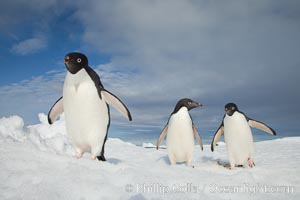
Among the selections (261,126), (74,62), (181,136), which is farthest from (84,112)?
(261,126)

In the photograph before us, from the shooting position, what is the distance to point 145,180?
2631mm

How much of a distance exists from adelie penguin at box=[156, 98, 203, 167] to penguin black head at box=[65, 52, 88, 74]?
7.58ft

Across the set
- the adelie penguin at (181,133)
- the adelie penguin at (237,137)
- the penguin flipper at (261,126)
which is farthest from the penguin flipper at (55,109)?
the penguin flipper at (261,126)

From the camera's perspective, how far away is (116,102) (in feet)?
15.7

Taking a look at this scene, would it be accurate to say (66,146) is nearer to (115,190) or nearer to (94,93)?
(94,93)

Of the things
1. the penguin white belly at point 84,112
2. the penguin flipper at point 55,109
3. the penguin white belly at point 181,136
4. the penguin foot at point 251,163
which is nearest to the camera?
the penguin white belly at point 84,112

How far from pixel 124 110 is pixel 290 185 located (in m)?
2.66

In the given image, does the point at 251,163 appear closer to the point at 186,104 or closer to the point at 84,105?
the point at 186,104

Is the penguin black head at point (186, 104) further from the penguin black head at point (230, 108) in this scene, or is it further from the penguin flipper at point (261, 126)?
the penguin flipper at point (261, 126)

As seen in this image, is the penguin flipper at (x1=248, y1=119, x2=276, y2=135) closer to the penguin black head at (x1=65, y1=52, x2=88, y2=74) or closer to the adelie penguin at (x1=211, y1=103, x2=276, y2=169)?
the adelie penguin at (x1=211, y1=103, x2=276, y2=169)

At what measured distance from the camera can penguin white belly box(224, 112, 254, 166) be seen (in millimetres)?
6141

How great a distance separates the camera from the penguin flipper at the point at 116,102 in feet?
15.1

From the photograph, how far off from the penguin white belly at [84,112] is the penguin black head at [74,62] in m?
0.08

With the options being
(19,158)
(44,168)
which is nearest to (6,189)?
(44,168)
